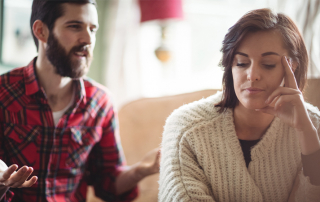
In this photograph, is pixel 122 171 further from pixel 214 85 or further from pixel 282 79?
pixel 282 79

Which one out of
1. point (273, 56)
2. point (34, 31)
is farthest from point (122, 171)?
point (273, 56)

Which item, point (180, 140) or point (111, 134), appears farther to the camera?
point (111, 134)

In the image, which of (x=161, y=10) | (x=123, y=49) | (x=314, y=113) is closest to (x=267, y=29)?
(x=314, y=113)

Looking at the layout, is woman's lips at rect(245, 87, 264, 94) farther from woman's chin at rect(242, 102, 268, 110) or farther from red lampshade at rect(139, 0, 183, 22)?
red lampshade at rect(139, 0, 183, 22)

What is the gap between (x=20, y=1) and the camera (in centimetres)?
95

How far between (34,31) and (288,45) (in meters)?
0.61

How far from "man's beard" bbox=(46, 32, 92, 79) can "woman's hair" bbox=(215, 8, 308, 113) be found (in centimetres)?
34

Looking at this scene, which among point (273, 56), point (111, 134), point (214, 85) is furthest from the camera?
point (111, 134)

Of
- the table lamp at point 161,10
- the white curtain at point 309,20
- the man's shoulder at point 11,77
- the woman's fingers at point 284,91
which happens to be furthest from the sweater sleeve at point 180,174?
the table lamp at point 161,10

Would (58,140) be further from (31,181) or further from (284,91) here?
(284,91)

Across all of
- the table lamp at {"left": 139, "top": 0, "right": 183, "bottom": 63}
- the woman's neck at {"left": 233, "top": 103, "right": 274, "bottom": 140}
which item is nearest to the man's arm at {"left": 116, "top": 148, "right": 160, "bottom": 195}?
the woman's neck at {"left": 233, "top": 103, "right": 274, "bottom": 140}

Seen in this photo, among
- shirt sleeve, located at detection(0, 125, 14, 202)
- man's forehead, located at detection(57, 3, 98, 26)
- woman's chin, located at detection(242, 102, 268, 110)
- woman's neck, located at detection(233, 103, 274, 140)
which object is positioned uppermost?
man's forehead, located at detection(57, 3, 98, 26)

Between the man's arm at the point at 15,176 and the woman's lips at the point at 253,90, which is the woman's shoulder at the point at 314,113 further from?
the man's arm at the point at 15,176

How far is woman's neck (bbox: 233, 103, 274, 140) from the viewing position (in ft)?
2.22
